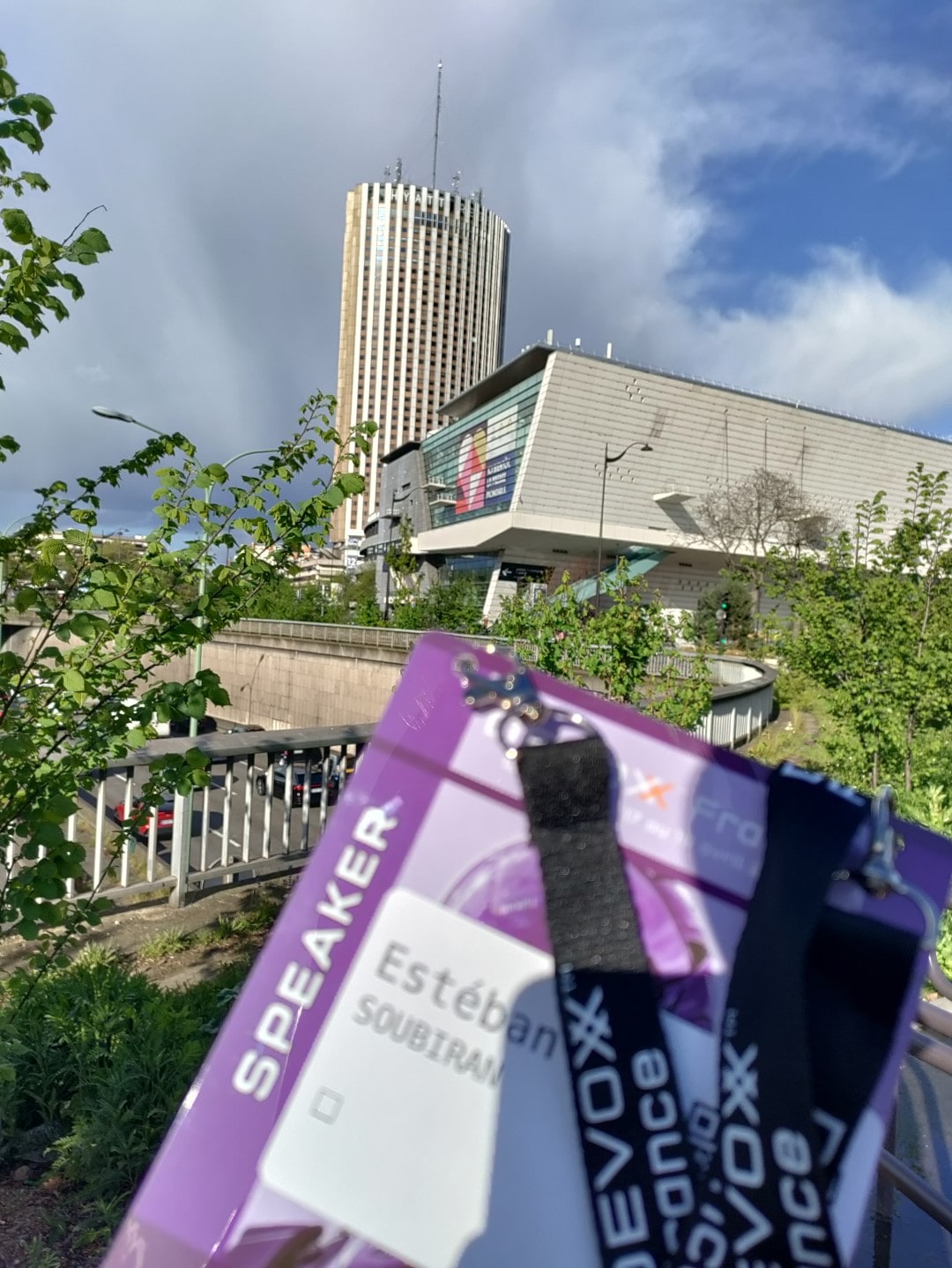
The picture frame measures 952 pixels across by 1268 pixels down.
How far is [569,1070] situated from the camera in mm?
896

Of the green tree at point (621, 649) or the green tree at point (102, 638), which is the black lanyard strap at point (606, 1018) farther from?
the green tree at point (621, 649)

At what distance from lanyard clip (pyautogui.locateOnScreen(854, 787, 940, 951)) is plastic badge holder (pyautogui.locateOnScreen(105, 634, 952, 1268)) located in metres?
0.01

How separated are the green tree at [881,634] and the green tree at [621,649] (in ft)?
6.30

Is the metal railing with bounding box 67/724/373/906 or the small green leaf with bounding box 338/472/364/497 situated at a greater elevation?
the small green leaf with bounding box 338/472/364/497

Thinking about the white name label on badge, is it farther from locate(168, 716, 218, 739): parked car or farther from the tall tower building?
the tall tower building

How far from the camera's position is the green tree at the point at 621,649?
566 cm

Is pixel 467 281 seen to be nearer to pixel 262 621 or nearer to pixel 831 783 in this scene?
pixel 262 621

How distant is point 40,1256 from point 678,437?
65176 mm

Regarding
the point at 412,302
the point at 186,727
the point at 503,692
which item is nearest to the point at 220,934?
the point at 503,692

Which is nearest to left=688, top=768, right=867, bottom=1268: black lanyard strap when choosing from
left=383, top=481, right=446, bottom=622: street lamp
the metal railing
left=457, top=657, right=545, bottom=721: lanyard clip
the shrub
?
left=457, top=657, right=545, bottom=721: lanyard clip

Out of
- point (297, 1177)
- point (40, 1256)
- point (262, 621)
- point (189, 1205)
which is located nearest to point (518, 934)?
point (297, 1177)

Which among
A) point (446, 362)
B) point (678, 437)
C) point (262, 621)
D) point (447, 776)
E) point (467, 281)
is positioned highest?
point (467, 281)

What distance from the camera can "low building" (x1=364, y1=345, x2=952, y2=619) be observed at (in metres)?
57.8

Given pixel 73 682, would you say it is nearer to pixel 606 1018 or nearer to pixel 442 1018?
pixel 442 1018
